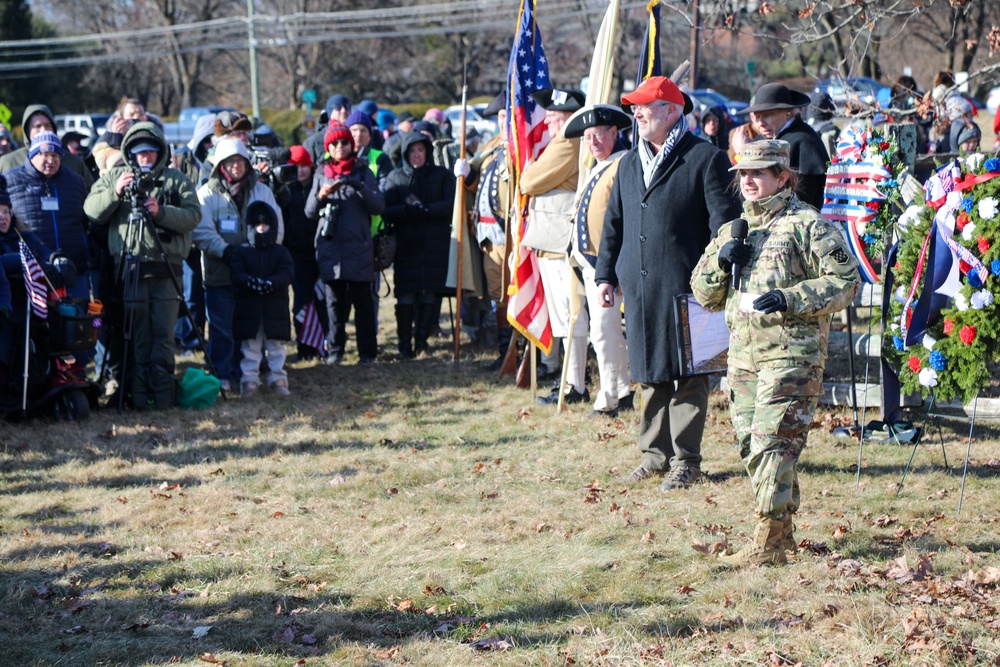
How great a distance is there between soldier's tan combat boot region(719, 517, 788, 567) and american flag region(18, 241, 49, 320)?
223 inches

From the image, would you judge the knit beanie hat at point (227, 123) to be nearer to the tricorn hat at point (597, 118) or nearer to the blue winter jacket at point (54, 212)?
the blue winter jacket at point (54, 212)

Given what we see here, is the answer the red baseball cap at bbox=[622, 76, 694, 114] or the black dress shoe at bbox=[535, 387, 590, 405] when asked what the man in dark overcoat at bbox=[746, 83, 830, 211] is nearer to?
the red baseball cap at bbox=[622, 76, 694, 114]

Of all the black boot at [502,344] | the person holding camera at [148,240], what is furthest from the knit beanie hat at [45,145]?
the black boot at [502,344]

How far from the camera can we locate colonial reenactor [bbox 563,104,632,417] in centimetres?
814

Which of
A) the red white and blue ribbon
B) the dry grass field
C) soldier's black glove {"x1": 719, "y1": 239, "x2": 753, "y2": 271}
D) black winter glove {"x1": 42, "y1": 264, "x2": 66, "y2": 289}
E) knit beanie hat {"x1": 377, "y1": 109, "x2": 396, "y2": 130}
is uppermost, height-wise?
knit beanie hat {"x1": 377, "y1": 109, "x2": 396, "y2": 130}

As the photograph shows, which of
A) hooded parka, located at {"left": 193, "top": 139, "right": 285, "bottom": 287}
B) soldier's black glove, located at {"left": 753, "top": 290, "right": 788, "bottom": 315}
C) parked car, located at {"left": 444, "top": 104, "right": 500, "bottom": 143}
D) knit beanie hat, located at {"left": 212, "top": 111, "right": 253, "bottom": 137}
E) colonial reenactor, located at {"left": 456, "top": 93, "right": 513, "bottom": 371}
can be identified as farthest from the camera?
parked car, located at {"left": 444, "top": 104, "right": 500, "bottom": 143}

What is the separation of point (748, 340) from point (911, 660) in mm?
1615

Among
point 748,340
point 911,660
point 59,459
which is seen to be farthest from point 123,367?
point 911,660

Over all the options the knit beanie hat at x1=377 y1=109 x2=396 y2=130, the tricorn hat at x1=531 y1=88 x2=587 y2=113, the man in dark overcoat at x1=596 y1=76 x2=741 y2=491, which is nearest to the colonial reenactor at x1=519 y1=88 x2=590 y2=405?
the tricorn hat at x1=531 y1=88 x2=587 y2=113

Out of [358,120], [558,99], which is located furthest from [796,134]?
[358,120]

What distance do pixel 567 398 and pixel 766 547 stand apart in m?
4.21

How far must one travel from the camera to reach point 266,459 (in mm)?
8031

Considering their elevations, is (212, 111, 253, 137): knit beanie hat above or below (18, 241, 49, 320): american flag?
above

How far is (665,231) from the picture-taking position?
22.3 feet
